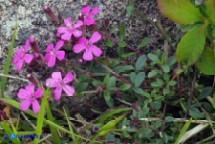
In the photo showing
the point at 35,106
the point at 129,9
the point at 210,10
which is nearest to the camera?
the point at 210,10

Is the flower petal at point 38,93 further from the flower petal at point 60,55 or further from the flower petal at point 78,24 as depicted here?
the flower petal at point 78,24

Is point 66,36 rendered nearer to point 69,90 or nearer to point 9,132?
point 69,90

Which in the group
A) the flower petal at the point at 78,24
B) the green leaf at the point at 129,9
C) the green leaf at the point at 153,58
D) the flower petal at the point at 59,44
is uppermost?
the green leaf at the point at 129,9

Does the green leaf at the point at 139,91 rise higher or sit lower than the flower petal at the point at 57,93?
lower

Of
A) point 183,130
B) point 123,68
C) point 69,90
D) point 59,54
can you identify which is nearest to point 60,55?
point 59,54

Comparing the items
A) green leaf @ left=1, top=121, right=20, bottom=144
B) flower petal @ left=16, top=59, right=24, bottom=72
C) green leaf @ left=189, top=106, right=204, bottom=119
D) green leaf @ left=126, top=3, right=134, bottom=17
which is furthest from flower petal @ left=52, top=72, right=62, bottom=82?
green leaf @ left=189, top=106, right=204, bottom=119

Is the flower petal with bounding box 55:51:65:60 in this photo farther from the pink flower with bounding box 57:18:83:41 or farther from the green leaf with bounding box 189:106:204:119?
the green leaf with bounding box 189:106:204:119

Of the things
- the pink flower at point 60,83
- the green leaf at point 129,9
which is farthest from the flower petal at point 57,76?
the green leaf at point 129,9
